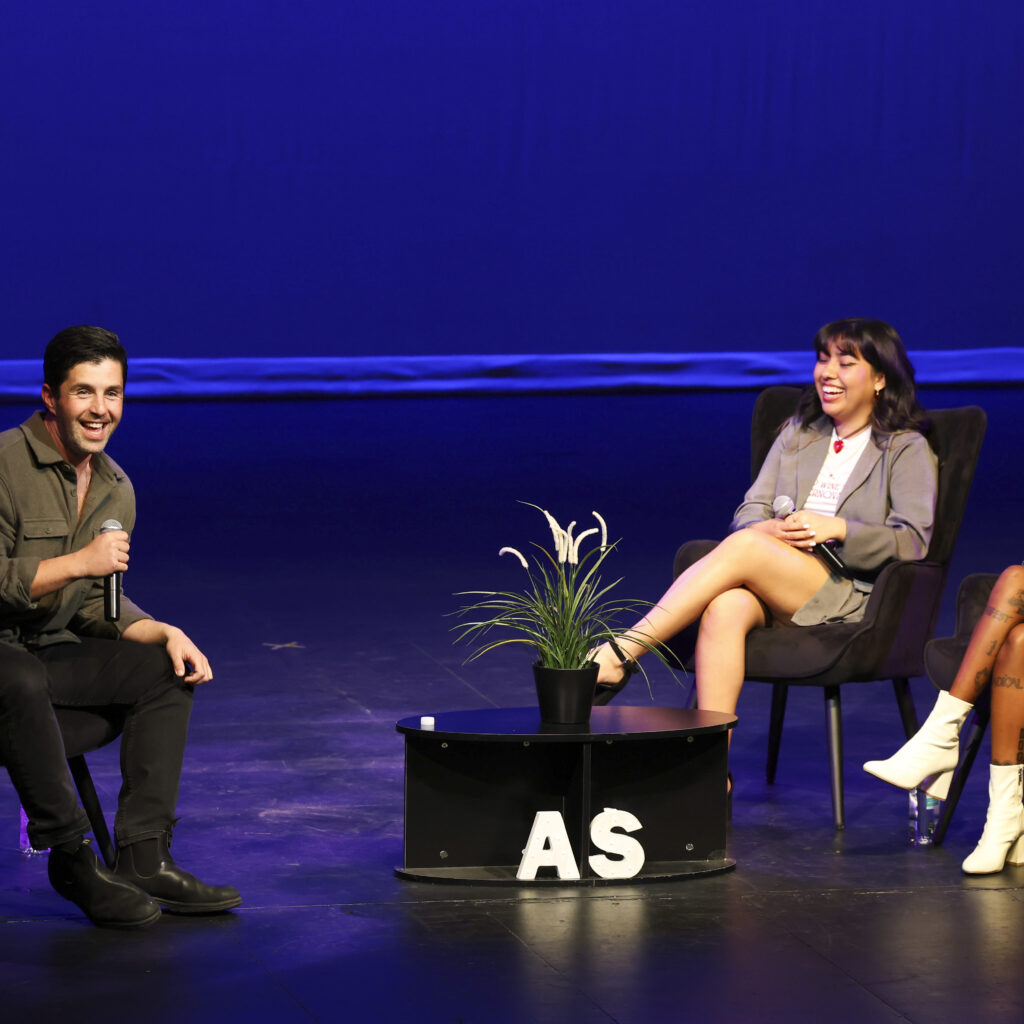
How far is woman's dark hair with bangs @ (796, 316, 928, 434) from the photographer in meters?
3.68

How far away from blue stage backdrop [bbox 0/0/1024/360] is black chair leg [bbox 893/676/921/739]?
41.6 feet

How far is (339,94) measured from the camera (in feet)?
50.3

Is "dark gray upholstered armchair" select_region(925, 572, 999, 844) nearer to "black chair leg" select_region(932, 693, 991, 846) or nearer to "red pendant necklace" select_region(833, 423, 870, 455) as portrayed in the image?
"black chair leg" select_region(932, 693, 991, 846)

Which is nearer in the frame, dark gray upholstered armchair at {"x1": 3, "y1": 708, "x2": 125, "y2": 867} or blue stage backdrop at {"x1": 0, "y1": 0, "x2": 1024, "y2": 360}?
dark gray upholstered armchair at {"x1": 3, "y1": 708, "x2": 125, "y2": 867}

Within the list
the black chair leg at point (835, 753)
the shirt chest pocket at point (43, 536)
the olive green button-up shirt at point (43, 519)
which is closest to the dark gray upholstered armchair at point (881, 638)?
the black chair leg at point (835, 753)

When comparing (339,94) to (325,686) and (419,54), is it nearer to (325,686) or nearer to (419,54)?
(419,54)

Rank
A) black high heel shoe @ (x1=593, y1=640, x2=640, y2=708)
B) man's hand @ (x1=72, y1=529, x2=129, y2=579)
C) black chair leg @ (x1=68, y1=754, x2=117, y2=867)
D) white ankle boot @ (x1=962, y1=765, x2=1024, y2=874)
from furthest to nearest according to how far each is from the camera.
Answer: black high heel shoe @ (x1=593, y1=640, x2=640, y2=708), white ankle boot @ (x1=962, y1=765, x2=1024, y2=874), black chair leg @ (x1=68, y1=754, x2=117, y2=867), man's hand @ (x1=72, y1=529, x2=129, y2=579)

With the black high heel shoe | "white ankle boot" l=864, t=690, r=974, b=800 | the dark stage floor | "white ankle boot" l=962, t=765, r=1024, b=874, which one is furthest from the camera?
the black high heel shoe

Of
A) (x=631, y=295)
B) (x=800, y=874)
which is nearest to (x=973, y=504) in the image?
(x=800, y=874)

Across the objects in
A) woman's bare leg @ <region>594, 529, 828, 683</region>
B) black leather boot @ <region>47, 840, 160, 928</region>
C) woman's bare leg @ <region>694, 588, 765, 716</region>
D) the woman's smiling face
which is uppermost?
the woman's smiling face

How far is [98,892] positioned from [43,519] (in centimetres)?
64

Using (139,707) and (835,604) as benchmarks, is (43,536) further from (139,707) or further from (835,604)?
(835,604)

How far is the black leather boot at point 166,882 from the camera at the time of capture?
8.59 ft

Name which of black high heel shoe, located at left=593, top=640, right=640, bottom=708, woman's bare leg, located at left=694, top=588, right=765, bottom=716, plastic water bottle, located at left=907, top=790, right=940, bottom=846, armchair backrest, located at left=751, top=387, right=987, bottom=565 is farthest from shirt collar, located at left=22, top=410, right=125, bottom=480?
armchair backrest, located at left=751, top=387, right=987, bottom=565
